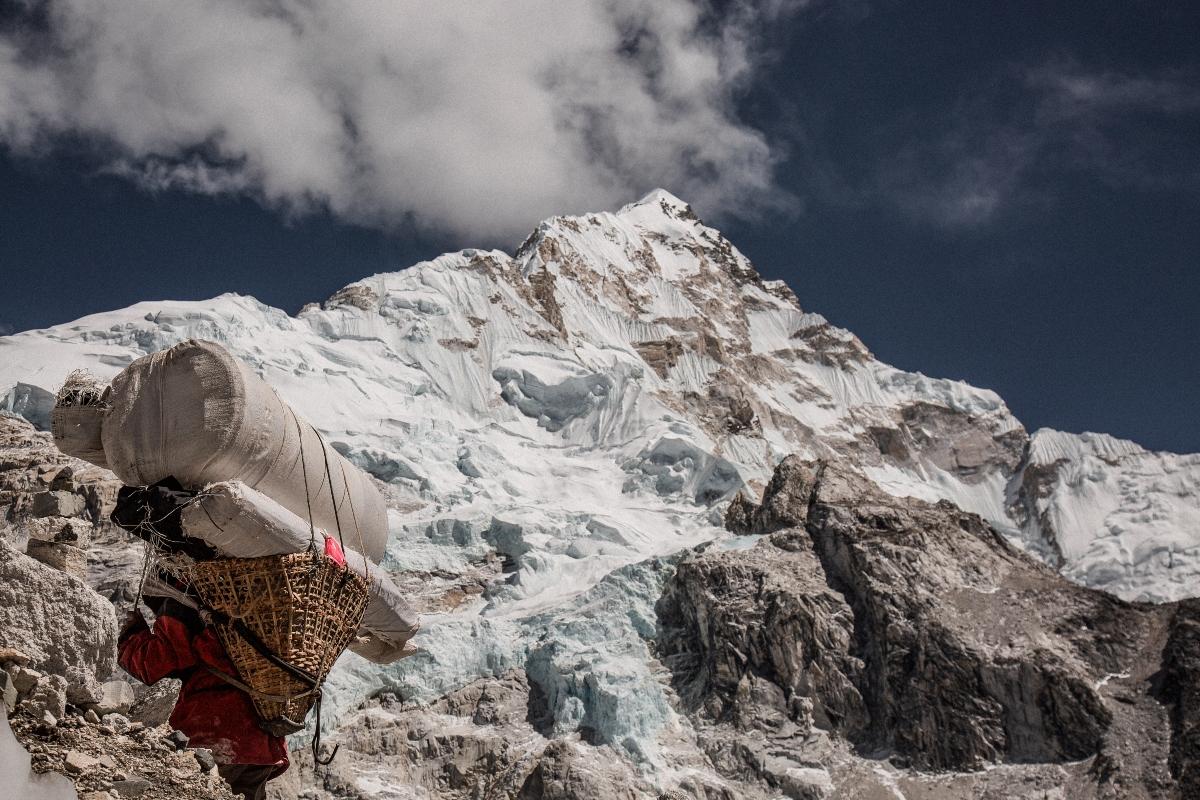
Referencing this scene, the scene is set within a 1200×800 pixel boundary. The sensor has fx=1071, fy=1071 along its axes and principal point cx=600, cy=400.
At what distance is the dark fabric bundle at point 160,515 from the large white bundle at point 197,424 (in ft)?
0.22

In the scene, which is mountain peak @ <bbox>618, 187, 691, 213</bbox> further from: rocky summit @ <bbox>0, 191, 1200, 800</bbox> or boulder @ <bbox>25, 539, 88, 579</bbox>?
boulder @ <bbox>25, 539, 88, 579</bbox>

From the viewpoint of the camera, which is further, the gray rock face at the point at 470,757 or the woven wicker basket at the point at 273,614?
the gray rock face at the point at 470,757

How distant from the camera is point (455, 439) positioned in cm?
6944

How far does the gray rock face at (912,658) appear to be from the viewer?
43594mm

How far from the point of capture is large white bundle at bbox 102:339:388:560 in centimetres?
493

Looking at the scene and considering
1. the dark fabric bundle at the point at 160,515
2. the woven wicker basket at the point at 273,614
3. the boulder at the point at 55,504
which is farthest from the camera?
the boulder at the point at 55,504

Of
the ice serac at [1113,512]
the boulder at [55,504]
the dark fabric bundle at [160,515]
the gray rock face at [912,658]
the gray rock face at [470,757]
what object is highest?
the ice serac at [1113,512]

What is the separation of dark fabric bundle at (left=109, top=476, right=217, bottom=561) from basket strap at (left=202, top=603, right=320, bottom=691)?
0.95 feet

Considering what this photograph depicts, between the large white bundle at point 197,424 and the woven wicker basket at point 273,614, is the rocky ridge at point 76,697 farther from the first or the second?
the large white bundle at point 197,424

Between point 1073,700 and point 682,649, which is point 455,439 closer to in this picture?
point 682,649

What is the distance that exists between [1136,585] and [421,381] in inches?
2243

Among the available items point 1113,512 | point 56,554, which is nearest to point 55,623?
point 56,554

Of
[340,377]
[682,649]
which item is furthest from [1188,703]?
[340,377]

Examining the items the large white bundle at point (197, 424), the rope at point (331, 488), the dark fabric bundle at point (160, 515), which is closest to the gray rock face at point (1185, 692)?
the rope at point (331, 488)
